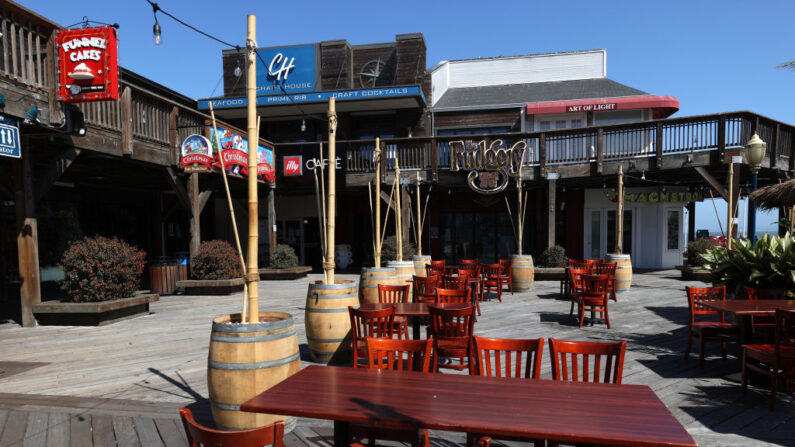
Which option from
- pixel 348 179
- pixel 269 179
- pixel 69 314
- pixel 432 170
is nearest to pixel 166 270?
pixel 69 314

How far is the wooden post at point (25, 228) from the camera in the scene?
7109mm

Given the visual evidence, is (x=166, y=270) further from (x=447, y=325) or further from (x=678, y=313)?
(x=678, y=313)

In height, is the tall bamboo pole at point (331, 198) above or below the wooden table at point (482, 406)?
above

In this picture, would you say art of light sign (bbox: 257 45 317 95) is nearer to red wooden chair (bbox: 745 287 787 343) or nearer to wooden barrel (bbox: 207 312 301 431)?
red wooden chair (bbox: 745 287 787 343)

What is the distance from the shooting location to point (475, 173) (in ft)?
45.0

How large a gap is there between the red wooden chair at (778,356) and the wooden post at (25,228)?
944cm

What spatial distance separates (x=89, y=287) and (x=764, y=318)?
9500mm

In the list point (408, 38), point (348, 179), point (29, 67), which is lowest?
point (348, 179)

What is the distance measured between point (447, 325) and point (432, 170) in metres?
9.89

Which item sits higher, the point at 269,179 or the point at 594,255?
the point at 269,179

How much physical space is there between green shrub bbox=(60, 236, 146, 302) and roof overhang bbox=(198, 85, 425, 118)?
8.32 metres

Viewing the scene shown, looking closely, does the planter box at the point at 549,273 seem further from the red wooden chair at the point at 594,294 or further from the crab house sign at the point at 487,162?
the red wooden chair at the point at 594,294

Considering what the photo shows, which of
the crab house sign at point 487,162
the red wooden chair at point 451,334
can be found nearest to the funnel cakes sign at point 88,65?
the red wooden chair at point 451,334

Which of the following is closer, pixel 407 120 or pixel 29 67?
pixel 29 67
